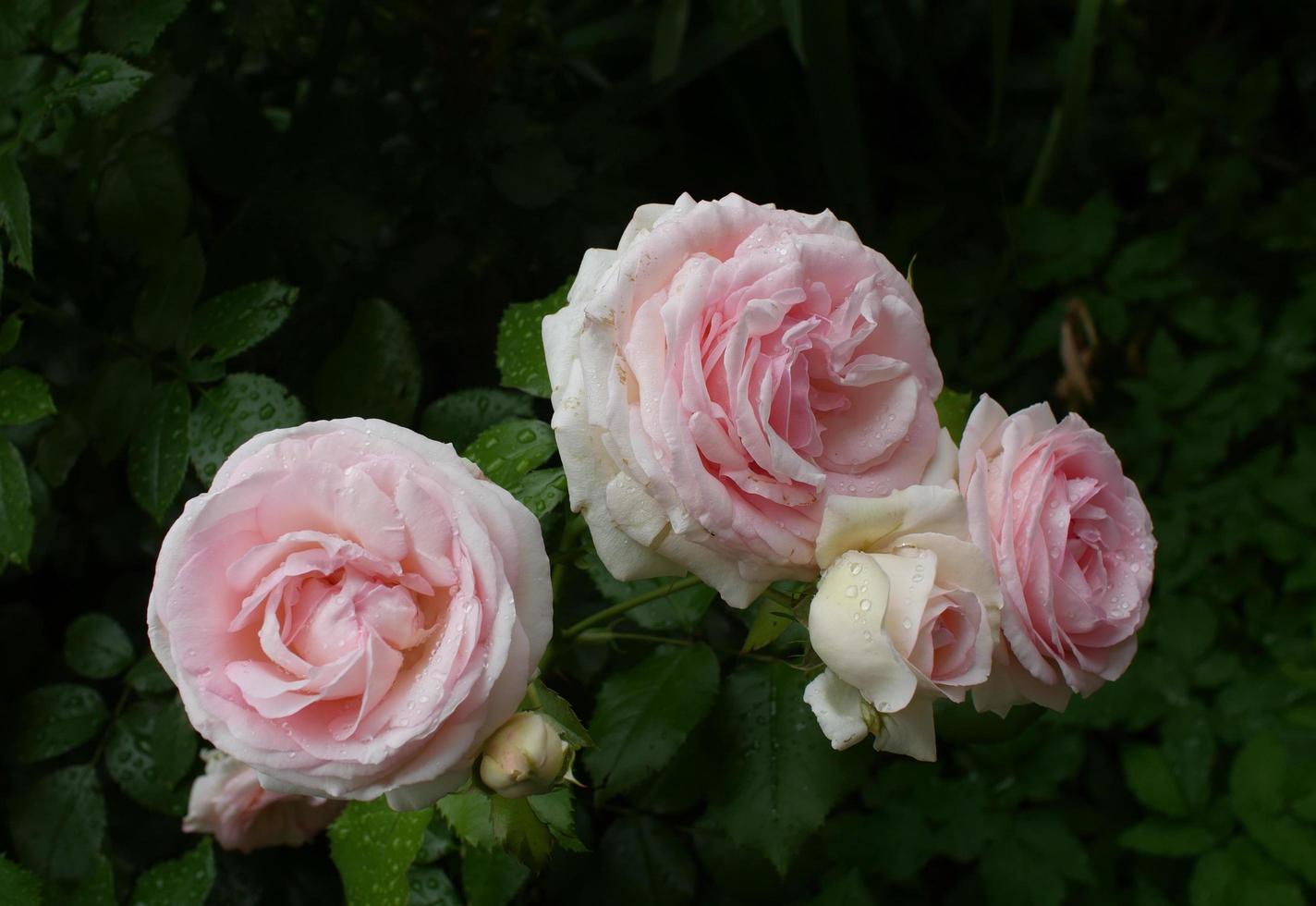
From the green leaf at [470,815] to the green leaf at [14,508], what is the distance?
0.33m

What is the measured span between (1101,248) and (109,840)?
1.39 m

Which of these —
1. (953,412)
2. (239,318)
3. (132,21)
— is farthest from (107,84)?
(953,412)

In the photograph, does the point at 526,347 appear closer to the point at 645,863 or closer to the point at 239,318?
the point at 239,318

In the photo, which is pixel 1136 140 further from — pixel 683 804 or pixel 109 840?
pixel 109 840

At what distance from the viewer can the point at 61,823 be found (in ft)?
3.13

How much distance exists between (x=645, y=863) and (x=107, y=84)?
0.73 metres

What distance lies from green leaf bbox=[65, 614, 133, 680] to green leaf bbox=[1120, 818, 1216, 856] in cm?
99

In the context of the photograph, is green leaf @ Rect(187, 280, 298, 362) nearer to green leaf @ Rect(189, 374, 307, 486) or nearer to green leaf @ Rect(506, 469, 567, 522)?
green leaf @ Rect(189, 374, 307, 486)

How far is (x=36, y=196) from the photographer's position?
107 cm

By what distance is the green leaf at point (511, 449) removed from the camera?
2.40ft

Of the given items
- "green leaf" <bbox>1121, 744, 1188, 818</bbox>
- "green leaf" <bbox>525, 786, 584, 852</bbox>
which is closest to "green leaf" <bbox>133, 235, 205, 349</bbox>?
"green leaf" <bbox>525, 786, 584, 852</bbox>

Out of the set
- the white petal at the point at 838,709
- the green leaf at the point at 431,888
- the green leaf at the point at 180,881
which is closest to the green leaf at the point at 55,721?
the green leaf at the point at 180,881

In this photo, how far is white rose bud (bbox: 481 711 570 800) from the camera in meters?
0.54

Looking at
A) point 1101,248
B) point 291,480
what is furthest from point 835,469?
point 1101,248
